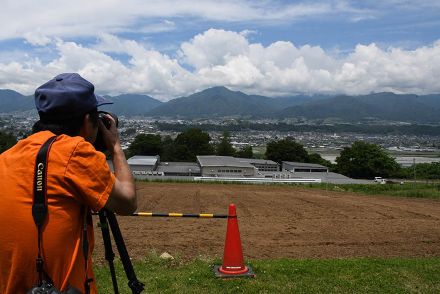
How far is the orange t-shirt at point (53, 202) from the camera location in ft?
5.66

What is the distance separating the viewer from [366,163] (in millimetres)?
71938

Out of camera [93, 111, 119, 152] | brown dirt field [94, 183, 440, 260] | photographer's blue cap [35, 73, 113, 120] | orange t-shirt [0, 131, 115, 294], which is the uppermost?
photographer's blue cap [35, 73, 113, 120]

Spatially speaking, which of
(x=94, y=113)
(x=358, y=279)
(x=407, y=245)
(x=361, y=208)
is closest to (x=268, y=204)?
(x=361, y=208)

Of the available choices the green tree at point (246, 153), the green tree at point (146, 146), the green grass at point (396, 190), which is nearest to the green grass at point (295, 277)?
the green grass at point (396, 190)

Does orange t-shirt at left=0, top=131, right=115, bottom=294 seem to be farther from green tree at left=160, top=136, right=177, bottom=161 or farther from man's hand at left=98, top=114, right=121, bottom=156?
green tree at left=160, top=136, right=177, bottom=161

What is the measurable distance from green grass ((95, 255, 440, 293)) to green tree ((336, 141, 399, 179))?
223ft

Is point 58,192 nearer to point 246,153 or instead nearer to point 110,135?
point 110,135

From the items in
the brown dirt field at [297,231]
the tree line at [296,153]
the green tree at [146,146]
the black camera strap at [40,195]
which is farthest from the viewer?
the green tree at [146,146]

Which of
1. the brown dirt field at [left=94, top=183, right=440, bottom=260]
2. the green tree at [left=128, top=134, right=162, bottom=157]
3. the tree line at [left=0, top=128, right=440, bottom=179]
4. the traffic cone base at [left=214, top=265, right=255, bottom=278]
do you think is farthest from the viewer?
the green tree at [left=128, top=134, right=162, bottom=157]

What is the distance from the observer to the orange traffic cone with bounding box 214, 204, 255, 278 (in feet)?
20.2

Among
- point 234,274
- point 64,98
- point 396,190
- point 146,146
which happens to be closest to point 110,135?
point 64,98

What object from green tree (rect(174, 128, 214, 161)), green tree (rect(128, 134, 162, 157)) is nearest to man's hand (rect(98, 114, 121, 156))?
green tree (rect(174, 128, 214, 161))

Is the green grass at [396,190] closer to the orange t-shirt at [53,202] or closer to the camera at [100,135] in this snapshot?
the camera at [100,135]

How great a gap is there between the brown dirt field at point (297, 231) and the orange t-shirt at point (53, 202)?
6380mm
